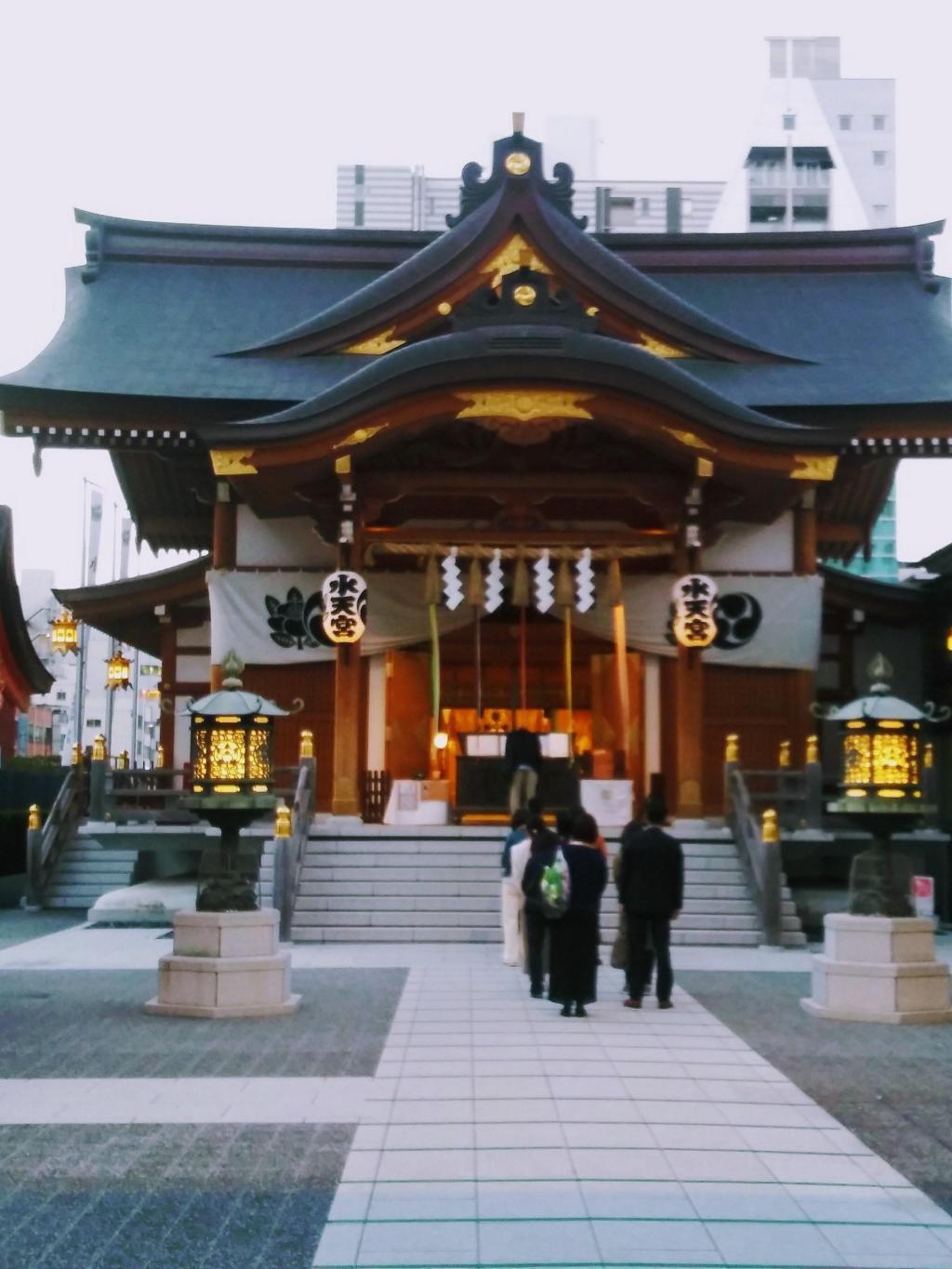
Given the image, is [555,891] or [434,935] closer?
[555,891]

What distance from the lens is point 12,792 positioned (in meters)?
30.7

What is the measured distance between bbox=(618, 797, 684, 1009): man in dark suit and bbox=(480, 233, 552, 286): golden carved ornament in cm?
1109

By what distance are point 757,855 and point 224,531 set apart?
8776mm

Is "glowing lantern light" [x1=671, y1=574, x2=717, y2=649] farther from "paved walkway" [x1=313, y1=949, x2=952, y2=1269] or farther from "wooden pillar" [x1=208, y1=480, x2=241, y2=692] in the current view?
"paved walkway" [x1=313, y1=949, x2=952, y2=1269]

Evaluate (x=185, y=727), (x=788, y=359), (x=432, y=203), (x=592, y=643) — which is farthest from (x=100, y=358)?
(x=432, y=203)

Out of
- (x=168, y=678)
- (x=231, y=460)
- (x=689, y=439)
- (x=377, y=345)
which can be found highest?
(x=377, y=345)

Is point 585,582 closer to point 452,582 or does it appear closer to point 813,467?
point 452,582

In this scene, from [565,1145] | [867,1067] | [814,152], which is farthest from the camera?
[814,152]

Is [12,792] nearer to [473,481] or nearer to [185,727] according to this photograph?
[185,727]

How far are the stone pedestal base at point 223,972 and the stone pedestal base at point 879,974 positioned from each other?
413cm

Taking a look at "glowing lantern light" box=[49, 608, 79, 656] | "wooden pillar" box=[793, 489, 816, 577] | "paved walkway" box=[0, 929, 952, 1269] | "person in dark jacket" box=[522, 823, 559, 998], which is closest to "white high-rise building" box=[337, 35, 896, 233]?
"glowing lantern light" box=[49, 608, 79, 656]

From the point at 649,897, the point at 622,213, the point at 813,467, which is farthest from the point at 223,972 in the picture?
the point at 622,213

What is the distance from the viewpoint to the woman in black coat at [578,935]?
1043cm

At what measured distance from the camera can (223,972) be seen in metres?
10.4
